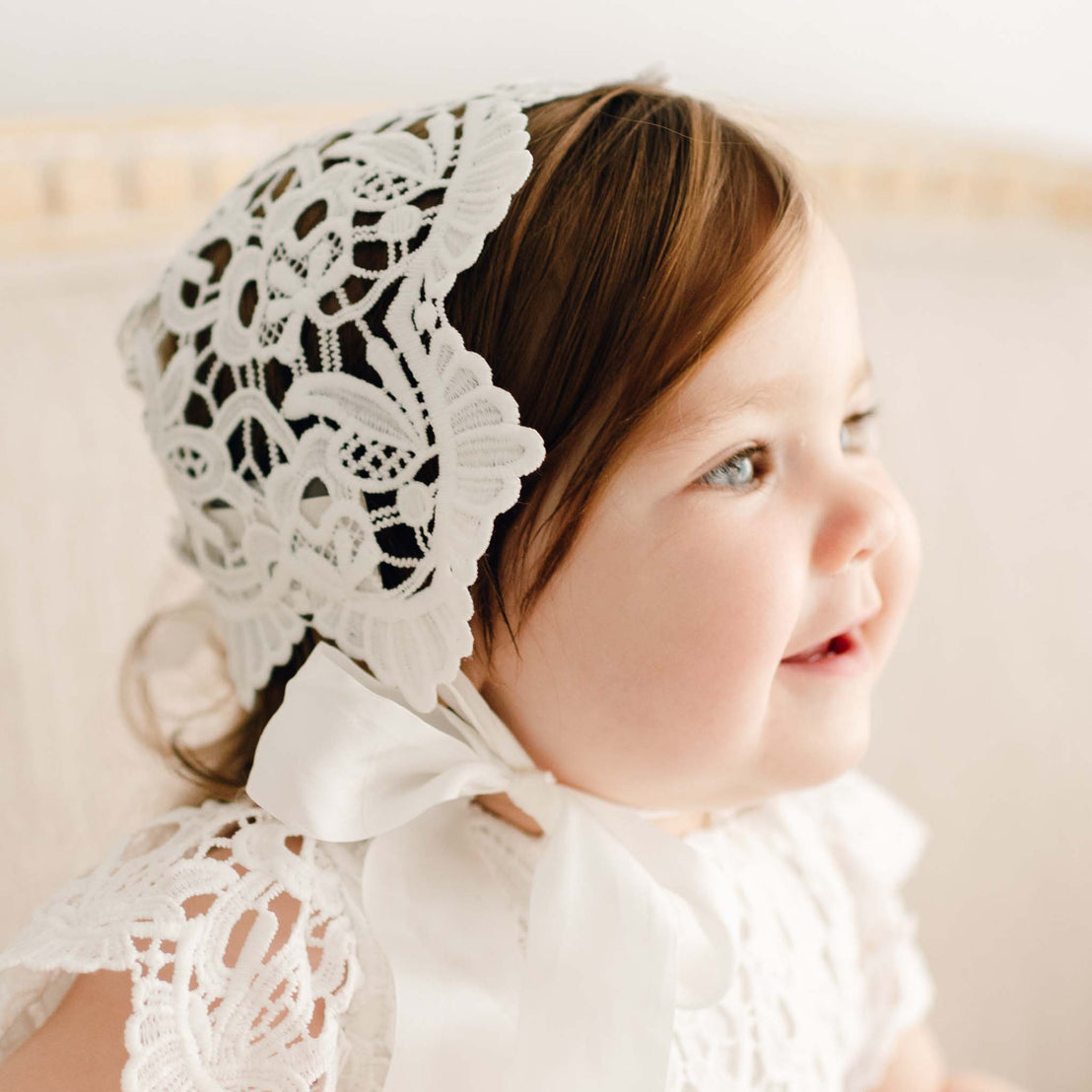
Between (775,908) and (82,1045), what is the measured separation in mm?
517

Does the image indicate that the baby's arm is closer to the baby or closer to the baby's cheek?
the baby

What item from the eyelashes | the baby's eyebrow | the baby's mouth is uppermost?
the baby's eyebrow

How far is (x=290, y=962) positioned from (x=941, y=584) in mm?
884

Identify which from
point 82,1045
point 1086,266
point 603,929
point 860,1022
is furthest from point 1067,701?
point 82,1045

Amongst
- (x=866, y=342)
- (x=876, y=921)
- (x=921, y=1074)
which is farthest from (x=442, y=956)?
(x=866, y=342)

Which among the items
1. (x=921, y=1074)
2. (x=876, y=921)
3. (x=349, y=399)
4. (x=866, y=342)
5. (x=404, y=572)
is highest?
(x=349, y=399)

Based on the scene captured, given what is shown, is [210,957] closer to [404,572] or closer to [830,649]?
[404,572]

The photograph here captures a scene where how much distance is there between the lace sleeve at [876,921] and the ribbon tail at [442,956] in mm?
374

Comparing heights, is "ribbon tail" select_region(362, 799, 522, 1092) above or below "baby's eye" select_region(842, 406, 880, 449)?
below

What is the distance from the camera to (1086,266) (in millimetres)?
1559

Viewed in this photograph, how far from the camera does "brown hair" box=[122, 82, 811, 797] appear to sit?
27.0 inches

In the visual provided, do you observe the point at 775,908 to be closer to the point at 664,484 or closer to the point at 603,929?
the point at 603,929

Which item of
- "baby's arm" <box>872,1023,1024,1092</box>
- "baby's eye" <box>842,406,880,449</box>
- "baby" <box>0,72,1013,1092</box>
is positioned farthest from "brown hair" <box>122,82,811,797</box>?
"baby's arm" <box>872,1023,1024,1092</box>

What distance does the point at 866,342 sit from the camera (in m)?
1.38
